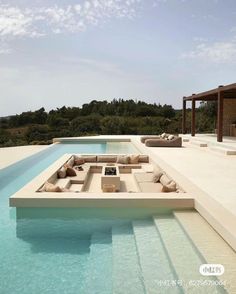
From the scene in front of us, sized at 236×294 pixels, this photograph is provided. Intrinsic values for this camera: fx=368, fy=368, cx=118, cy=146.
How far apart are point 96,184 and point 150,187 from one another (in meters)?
1.81

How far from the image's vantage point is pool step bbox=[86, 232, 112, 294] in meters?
3.66

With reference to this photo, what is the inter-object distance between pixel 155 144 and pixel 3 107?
20973 millimetres

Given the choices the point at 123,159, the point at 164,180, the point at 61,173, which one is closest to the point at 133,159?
the point at 123,159

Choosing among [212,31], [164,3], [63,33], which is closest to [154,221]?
[164,3]

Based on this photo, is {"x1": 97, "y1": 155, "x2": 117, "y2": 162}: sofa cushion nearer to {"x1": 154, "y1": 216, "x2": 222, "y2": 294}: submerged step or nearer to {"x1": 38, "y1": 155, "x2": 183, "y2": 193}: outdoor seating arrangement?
{"x1": 38, "y1": 155, "x2": 183, "y2": 193}: outdoor seating arrangement

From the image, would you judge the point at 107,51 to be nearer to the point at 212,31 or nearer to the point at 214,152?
the point at 212,31

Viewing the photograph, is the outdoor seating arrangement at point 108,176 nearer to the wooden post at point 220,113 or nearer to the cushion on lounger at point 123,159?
the cushion on lounger at point 123,159

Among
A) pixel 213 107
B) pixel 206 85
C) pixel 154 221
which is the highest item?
pixel 206 85

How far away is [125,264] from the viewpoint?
13.2 feet

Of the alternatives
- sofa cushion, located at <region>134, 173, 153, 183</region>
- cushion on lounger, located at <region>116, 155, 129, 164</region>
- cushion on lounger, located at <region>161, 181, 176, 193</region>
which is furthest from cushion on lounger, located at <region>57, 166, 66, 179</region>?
cushion on lounger, located at <region>161, 181, 176, 193</region>

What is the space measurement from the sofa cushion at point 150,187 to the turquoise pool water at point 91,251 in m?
1.30

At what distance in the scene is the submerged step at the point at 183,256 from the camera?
10.7 ft

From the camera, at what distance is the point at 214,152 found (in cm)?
1255

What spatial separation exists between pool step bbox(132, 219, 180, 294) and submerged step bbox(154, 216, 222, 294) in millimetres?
84
